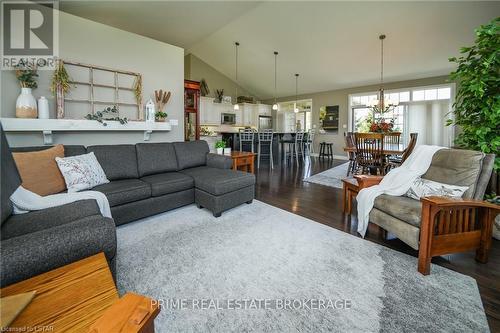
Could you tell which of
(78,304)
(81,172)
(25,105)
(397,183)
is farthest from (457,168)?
(25,105)

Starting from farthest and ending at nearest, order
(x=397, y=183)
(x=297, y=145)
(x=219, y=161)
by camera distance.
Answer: (x=297, y=145)
(x=219, y=161)
(x=397, y=183)

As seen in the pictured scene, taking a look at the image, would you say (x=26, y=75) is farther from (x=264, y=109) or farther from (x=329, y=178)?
(x=264, y=109)

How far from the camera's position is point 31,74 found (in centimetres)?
287

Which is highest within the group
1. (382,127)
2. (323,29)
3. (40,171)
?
(323,29)

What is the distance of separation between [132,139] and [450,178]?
14.3 ft

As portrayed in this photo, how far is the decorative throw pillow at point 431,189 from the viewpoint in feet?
6.11

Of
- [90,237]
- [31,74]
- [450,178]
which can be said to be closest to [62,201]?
[90,237]

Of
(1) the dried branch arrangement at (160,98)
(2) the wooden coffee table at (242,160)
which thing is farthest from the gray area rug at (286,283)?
(1) the dried branch arrangement at (160,98)

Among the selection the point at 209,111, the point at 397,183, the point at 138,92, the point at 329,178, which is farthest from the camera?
the point at 209,111

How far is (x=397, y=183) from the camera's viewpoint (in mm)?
2238

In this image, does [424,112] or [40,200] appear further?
[424,112]

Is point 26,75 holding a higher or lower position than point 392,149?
higher

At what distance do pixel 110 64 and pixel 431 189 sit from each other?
464cm

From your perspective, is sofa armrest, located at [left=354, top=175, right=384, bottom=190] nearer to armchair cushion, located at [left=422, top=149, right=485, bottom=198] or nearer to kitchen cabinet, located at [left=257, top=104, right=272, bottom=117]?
armchair cushion, located at [left=422, top=149, right=485, bottom=198]
